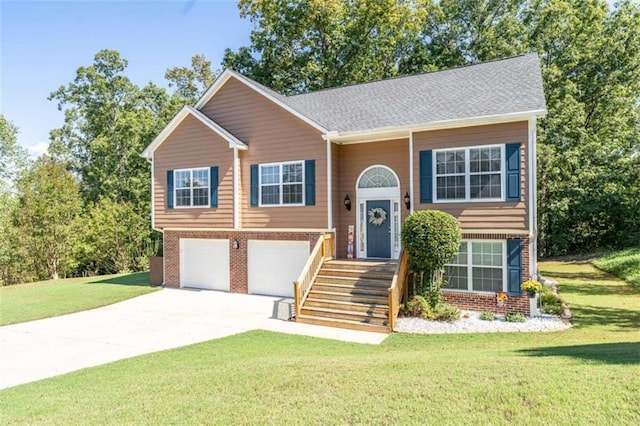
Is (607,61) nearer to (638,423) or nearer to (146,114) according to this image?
(638,423)

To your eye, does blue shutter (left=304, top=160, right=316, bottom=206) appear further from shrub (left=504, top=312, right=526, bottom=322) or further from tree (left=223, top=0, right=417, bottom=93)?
tree (left=223, top=0, right=417, bottom=93)

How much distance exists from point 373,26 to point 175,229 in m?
18.9

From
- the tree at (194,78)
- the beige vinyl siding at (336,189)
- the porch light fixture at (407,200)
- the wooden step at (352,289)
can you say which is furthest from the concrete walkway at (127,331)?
the tree at (194,78)

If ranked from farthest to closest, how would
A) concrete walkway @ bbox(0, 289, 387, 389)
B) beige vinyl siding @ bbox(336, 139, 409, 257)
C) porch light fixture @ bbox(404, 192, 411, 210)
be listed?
beige vinyl siding @ bbox(336, 139, 409, 257), porch light fixture @ bbox(404, 192, 411, 210), concrete walkway @ bbox(0, 289, 387, 389)

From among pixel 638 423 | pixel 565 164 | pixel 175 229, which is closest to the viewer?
pixel 638 423

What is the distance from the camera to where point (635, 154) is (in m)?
23.8

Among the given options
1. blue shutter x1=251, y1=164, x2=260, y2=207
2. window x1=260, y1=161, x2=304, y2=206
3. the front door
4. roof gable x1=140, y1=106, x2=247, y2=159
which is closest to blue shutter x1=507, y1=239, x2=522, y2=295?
the front door

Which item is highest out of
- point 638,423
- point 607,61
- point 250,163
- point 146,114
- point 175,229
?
point 607,61

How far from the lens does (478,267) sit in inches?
424

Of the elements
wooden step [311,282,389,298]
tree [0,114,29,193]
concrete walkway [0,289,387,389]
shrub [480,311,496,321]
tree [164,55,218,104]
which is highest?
tree [164,55,218,104]

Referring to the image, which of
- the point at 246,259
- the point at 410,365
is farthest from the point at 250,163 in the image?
the point at 410,365

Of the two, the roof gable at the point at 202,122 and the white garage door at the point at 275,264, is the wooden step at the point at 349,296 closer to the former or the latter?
the white garage door at the point at 275,264

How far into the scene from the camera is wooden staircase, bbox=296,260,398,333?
991 cm

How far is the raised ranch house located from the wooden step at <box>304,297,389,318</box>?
39 mm
